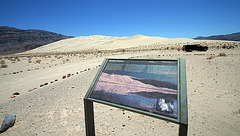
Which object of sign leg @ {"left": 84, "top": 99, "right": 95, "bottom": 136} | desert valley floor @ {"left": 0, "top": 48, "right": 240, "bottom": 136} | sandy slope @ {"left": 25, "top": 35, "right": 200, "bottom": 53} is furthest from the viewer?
sandy slope @ {"left": 25, "top": 35, "right": 200, "bottom": 53}

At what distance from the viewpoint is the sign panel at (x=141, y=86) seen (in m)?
1.85

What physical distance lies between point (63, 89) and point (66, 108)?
1.89 metres

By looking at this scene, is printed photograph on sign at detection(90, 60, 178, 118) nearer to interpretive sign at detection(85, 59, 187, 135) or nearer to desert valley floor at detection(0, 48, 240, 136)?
interpretive sign at detection(85, 59, 187, 135)

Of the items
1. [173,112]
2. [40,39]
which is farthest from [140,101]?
[40,39]

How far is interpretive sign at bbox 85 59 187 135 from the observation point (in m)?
1.78

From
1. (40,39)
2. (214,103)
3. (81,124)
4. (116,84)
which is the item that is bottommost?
(81,124)

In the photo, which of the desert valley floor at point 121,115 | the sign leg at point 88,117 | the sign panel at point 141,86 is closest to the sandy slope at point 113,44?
the desert valley floor at point 121,115

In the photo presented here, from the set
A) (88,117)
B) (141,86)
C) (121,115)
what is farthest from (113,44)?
(141,86)

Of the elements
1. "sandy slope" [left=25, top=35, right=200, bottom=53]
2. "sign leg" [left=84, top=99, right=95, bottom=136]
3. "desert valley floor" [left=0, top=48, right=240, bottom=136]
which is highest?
"sandy slope" [left=25, top=35, right=200, bottom=53]

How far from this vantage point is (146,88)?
2102 mm

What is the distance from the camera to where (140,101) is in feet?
6.53

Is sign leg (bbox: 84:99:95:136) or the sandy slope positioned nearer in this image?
sign leg (bbox: 84:99:95:136)

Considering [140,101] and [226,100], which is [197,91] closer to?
[226,100]

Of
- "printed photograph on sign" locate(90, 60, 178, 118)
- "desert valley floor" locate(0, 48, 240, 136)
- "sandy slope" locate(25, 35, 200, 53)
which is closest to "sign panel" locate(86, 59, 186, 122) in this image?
"printed photograph on sign" locate(90, 60, 178, 118)
